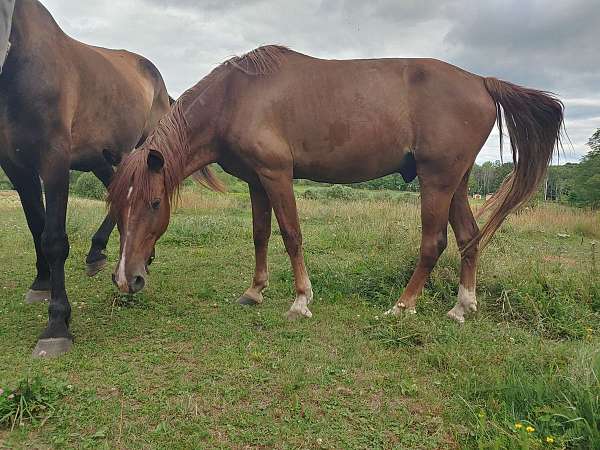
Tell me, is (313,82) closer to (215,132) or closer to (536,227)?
(215,132)

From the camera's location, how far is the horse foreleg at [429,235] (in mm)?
3783

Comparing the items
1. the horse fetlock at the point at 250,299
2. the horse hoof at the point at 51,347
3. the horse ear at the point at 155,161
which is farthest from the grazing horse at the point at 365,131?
the horse hoof at the point at 51,347

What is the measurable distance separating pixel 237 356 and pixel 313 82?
2.49m

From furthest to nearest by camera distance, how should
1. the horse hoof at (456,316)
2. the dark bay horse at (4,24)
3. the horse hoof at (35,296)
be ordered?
the horse hoof at (35,296), the horse hoof at (456,316), the dark bay horse at (4,24)

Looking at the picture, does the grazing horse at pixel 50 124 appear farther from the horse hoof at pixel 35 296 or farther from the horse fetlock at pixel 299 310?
the horse fetlock at pixel 299 310

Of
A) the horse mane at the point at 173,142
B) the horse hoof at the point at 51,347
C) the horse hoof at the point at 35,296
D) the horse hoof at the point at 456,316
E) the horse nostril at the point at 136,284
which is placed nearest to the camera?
the horse hoof at the point at 51,347

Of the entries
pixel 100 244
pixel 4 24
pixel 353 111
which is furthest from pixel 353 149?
pixel 100 244

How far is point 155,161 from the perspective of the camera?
10.7ft

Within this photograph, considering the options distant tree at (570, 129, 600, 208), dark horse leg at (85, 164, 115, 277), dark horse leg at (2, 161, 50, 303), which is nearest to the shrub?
dark horse leg at (85, 164, 115, 277)

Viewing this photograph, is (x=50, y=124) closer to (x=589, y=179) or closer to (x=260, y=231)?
(x=260, y=231)

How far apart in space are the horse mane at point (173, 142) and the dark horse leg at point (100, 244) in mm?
1482

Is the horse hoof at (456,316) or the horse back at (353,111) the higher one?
the horse back at (353,111)

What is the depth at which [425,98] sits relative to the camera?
12.5 feet

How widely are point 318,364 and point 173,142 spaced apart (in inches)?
84.1
